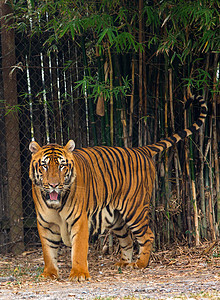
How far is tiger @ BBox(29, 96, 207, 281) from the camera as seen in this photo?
4.26m

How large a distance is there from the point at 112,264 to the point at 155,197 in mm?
805

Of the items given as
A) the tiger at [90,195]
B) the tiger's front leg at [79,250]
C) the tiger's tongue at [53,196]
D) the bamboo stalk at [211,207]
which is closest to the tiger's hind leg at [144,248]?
the tiger at [90,195]

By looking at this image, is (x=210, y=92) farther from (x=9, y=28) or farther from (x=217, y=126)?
(x=9, y=28)

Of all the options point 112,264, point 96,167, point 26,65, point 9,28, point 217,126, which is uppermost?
point 9,28

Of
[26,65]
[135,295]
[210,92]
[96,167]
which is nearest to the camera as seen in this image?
[135,295]

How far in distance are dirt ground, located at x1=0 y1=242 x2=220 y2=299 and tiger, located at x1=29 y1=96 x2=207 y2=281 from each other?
22cm

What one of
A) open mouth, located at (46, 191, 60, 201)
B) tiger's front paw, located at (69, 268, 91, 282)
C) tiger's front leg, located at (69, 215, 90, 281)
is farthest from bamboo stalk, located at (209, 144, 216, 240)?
open mouth, located at (46, 191, 60, 201)

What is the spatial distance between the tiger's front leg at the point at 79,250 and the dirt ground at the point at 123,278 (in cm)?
9

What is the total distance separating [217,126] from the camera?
5648 millimetres

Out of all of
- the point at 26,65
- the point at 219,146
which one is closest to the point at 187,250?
the point at 219,146

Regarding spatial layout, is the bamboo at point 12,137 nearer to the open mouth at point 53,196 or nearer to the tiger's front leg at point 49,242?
the tiger's front leg at point 49,242

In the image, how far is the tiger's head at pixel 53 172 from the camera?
4172 millimetres

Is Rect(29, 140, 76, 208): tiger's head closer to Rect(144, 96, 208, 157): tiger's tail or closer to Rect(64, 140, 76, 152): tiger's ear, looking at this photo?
Rect(64, 140, 76, 152): tiger's ear

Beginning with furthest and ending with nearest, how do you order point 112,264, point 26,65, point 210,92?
point 26,65, point 210,92, point 112,264
